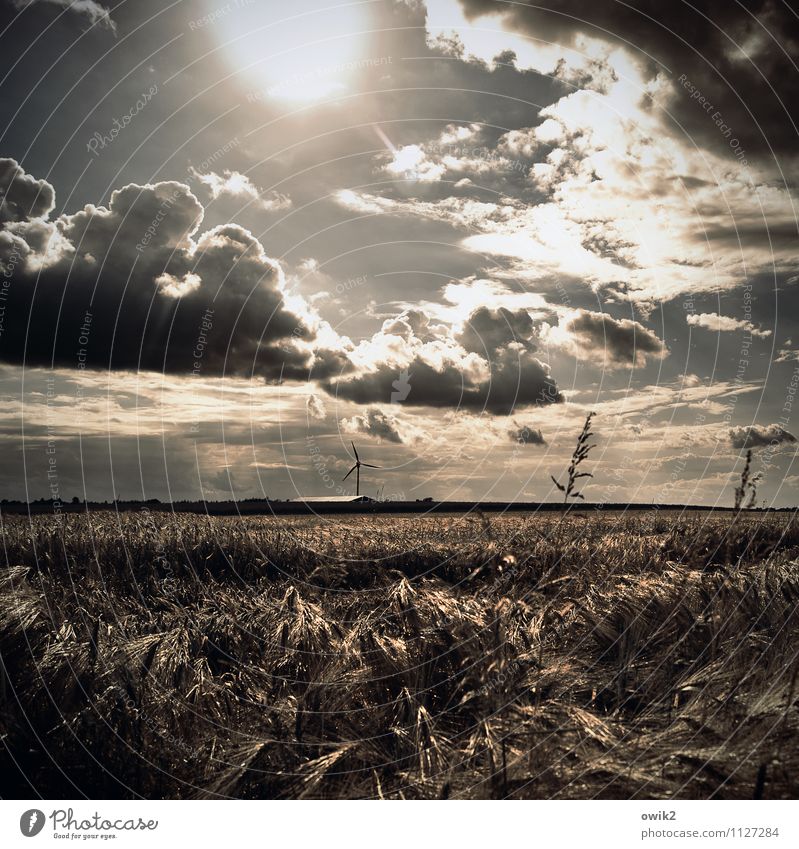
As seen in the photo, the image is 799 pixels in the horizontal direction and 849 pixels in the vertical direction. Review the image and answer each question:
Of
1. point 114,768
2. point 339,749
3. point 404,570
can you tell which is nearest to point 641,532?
point 404,570

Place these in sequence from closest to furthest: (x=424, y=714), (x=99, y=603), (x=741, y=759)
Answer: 1. (x=741, y=759)
2. (x=424, y=714)
3. (x=99, y=603)

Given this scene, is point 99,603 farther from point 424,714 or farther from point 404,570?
point 404,570

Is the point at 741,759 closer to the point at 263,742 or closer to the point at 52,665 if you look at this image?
the point at 263,742

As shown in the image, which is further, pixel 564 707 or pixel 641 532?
pixel 641 532

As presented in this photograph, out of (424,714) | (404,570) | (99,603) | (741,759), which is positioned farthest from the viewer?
(404,570)
